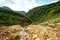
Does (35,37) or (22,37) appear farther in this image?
(22,37)

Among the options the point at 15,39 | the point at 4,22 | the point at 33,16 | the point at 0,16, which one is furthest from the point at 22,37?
the point at 33,16

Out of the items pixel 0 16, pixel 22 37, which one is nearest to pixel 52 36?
pixel 22 37

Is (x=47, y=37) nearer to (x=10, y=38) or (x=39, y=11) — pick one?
(x=10, y=38)

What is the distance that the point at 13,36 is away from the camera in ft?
82.9

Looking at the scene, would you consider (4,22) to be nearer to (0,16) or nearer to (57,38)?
(0,16)

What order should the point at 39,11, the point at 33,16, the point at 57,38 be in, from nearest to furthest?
the point at 57,38 < the point at 33,16 < the point at 39,11

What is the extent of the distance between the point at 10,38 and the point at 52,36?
615cm

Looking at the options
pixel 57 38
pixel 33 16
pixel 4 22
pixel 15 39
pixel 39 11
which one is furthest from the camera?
pixel 39 11

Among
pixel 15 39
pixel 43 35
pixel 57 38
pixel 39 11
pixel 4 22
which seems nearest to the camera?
pixel 57 38

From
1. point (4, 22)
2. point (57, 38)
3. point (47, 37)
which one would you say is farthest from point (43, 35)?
point (4, 22)

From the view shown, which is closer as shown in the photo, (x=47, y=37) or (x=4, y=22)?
(x=47, y=37)

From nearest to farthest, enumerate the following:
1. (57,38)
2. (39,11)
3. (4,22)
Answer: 1. (57,38)
2. (4,22)
3. (39,11)

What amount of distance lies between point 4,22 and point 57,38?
25379 millimetres

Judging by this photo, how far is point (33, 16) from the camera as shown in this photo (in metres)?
184
